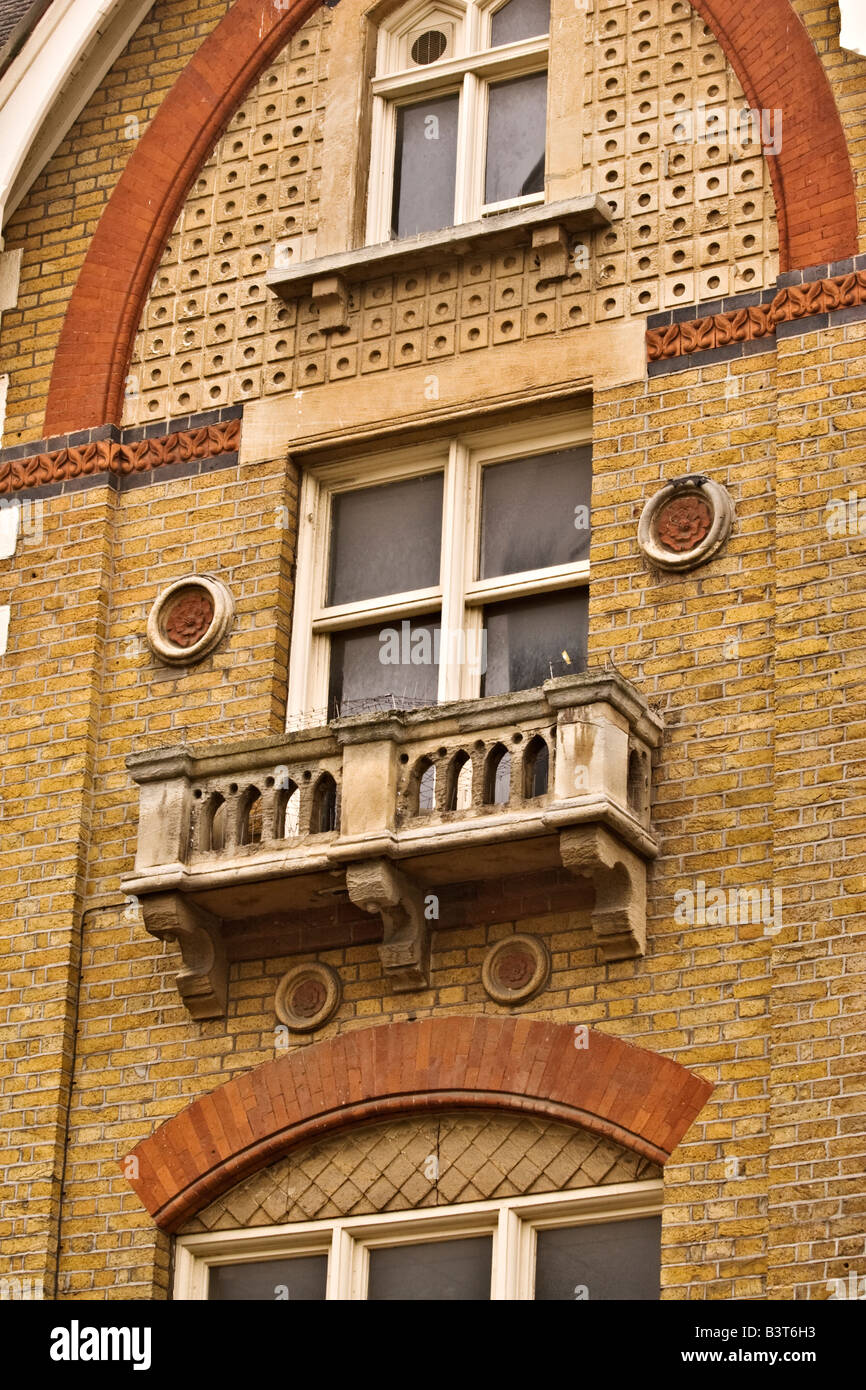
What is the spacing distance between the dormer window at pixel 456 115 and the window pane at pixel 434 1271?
6.23m

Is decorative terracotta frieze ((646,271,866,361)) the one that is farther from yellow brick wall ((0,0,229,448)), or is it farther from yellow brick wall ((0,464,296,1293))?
yellow brick wall ((0,0,229,448))

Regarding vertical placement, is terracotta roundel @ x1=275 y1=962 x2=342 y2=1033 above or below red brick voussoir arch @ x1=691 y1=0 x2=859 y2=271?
below

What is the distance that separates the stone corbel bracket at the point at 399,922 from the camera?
1791 centimetres

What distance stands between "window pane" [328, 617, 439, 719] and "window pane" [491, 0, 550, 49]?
390 centimetres

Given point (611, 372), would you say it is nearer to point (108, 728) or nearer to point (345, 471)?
point (345, 471)

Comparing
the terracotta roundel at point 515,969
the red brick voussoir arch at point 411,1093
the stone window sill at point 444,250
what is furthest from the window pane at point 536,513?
the red brick voussoir arch at point 411,1093

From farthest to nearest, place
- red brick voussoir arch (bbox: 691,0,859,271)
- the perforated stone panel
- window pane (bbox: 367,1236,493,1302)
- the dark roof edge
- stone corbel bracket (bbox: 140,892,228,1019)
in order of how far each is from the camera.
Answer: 1. the dark roof edge
2. the perforated stone panel
3. red brick voussoir arch (bbox: 691,0,859,271)
4. stone corbel bracket (bbox: 140,892,228,1019)
5. window pane (bbox: 367,1236,493,1302)

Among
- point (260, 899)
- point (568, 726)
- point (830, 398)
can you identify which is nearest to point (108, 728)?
point (260, 899)

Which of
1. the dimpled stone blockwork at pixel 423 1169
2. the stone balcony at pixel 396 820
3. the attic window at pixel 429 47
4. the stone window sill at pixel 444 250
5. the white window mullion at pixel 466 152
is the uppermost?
the attic window at pixel 429 47

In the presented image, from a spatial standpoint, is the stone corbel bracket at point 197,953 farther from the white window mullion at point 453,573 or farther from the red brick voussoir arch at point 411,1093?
the white window mullion at point 453,573

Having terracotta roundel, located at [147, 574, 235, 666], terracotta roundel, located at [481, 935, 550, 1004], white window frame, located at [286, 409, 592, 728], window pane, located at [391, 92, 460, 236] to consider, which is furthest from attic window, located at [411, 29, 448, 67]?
terracotta roundel, located at [481, 935, 550, 1004]

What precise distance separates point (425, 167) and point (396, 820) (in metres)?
4.85

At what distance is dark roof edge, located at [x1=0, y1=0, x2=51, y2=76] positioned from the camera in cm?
2119

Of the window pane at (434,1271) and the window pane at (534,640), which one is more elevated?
the window pane at (534,640)
